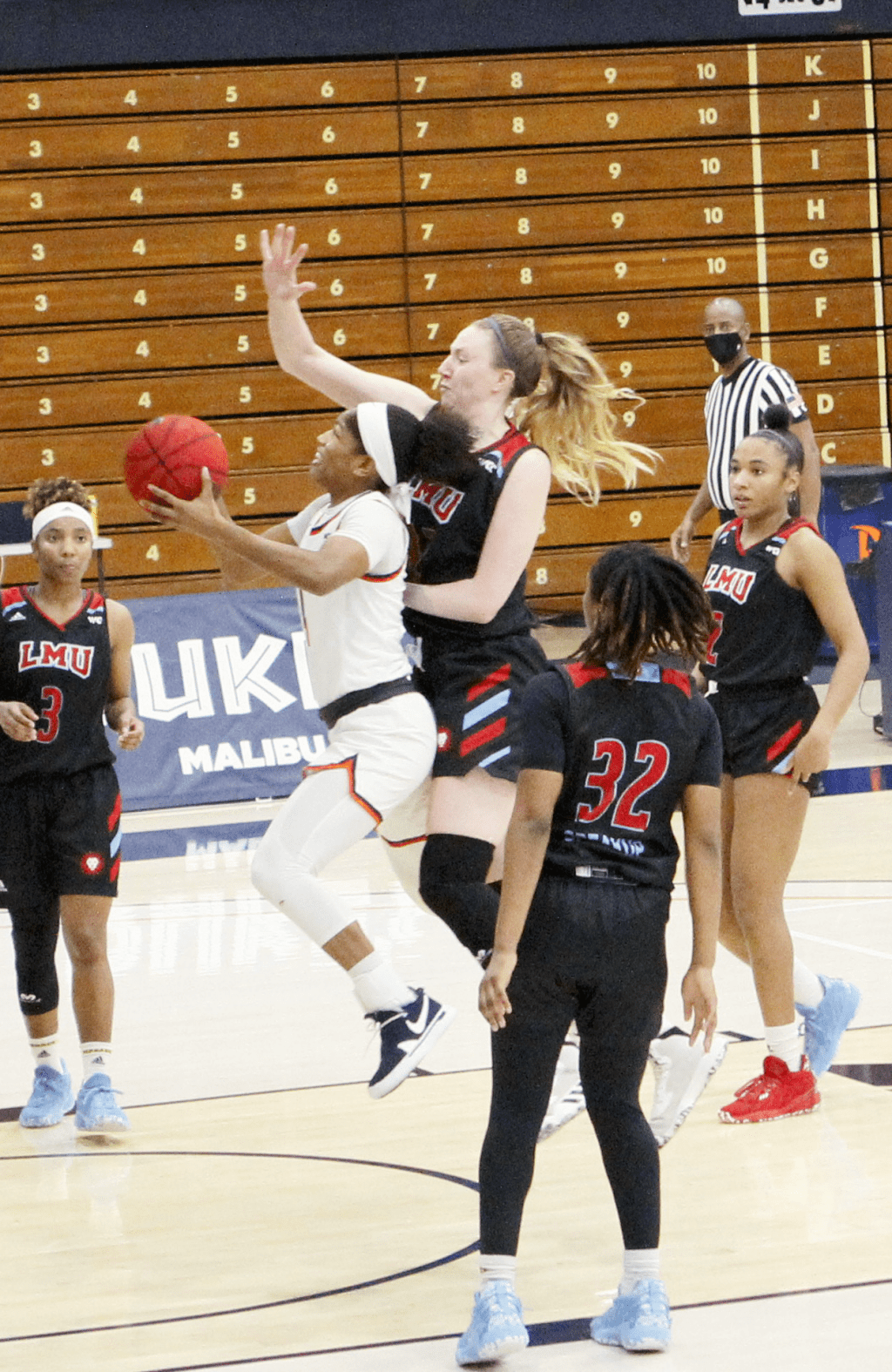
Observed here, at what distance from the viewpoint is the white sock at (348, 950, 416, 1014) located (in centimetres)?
388

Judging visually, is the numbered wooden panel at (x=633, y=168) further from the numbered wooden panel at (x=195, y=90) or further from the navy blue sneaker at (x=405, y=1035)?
the navy blue sneaker at (x=405, y=1035)

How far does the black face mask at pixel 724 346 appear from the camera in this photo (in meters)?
8.98

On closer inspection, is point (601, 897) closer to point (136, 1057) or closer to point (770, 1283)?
point (770, 1283)

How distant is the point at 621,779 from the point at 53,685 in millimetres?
1933

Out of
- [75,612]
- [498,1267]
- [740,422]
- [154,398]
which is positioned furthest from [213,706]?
[498,1267]

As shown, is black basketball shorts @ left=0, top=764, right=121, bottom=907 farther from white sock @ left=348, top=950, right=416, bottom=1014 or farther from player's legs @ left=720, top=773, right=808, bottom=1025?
player's legs @ left=720, top=773, right=808, bottom=1025

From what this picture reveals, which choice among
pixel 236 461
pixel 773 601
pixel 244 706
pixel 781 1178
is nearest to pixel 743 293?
pixel 236 461

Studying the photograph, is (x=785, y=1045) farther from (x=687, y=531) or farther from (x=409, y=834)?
(x=687, y=531)

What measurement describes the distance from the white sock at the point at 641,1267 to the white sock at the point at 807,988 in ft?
5.30

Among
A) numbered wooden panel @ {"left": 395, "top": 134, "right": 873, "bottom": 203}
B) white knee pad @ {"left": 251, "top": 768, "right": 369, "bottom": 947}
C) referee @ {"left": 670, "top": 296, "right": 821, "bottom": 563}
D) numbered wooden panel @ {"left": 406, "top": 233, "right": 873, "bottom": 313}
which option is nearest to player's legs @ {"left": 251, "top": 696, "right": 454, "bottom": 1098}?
white knee pad @ {"left": 251, "top": 768, "right": 369, "bottom": 947}

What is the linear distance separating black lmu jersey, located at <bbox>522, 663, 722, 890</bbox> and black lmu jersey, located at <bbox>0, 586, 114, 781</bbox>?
1.79 metres

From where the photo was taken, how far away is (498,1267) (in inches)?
118

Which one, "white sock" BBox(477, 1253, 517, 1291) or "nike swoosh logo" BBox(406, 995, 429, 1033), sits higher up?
"nike swoosh logo" BBox(406, 995, 429, 1033)

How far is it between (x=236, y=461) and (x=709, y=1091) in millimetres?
8017
